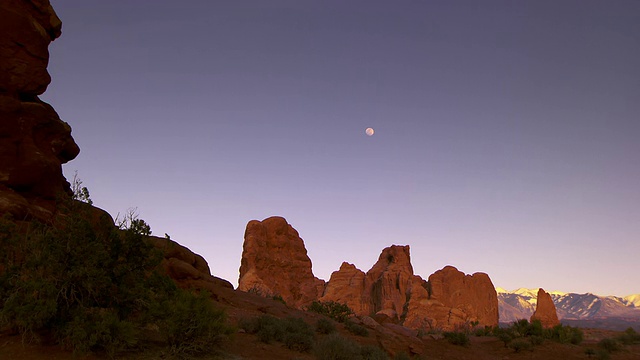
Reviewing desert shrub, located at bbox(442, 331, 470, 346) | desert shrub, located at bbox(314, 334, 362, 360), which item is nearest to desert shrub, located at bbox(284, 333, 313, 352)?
desert shrub, located at bbox(314, 334, 362, 360)

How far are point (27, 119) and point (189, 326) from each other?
12.3 m

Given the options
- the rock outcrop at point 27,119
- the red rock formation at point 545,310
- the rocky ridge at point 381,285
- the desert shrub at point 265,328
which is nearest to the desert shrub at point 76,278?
the desert shrub at point 265,328

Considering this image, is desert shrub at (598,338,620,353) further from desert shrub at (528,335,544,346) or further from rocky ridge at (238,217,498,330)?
rocky ridge at (238,217,498,330)

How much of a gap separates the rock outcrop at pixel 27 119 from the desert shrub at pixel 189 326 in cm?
818

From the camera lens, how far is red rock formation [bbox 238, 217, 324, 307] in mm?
60281

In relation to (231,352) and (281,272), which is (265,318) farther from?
(281,272)

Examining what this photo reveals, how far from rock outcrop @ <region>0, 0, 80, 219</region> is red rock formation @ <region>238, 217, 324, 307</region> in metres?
42.0

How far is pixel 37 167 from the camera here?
16766 mm

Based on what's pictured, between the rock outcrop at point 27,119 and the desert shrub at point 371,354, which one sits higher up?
the rock outcrop at point 27,119

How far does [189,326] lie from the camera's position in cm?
1055

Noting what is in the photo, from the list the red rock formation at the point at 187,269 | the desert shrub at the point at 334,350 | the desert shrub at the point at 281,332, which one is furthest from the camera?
the red rock formation at the point at 187,269

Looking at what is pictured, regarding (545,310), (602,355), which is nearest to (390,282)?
(545,310)

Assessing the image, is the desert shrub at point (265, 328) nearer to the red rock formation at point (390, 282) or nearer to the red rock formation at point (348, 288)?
the red rock formation at point (390, 282)

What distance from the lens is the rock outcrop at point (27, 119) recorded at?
15.8 m
